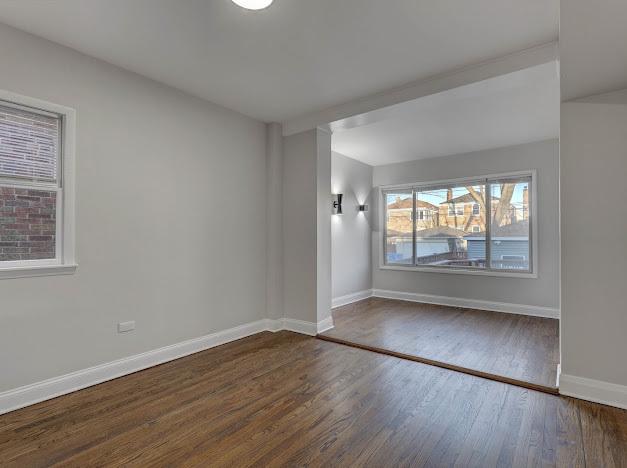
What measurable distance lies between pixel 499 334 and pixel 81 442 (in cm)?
416

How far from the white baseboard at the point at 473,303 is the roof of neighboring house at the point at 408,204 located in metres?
1.57

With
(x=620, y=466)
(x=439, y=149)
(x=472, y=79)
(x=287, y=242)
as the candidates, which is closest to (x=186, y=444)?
(x=620, y=466)

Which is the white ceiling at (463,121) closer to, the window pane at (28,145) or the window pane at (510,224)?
the window pane at (510,224)

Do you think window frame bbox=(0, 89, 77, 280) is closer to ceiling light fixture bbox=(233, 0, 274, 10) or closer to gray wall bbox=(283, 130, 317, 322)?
ceiling light fixture bbox=(233, 0, 274, 10)

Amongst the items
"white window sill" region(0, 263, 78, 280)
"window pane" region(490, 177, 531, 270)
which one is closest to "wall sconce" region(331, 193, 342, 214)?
"window pane" region(490, 177, 531, 270)

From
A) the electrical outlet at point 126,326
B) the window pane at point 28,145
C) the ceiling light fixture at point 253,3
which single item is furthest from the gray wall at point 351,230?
the window pane at point 28,145

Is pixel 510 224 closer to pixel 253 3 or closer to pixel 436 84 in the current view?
pixel 436 84

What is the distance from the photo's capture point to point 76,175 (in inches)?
104

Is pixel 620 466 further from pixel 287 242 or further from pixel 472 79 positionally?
pixel 287 242

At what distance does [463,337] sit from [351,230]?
8.74ft

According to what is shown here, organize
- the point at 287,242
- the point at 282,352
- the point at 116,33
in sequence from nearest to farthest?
the point at 116,33 → the point at 282,352 → the point at 287,242

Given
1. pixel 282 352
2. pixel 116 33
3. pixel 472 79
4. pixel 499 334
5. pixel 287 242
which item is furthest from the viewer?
pixel 287 242

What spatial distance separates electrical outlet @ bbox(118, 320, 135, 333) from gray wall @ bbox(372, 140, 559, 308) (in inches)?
178

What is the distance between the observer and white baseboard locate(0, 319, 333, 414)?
237 centimetres
